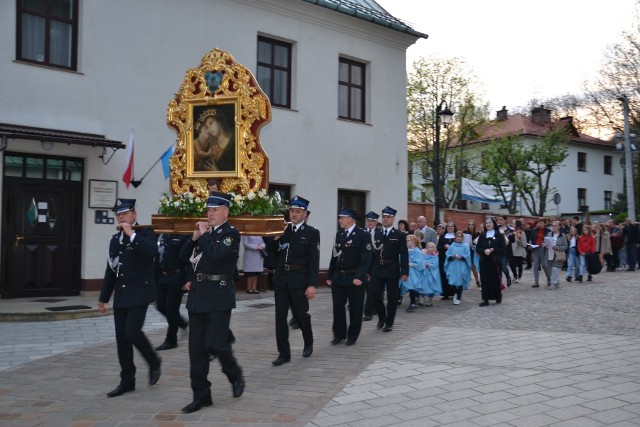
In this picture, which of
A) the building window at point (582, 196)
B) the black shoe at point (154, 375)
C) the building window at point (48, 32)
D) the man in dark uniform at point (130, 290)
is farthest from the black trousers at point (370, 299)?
the building window at point (582, 196)

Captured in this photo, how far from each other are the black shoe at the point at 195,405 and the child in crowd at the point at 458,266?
27.9 ft

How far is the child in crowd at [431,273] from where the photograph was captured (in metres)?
13.1

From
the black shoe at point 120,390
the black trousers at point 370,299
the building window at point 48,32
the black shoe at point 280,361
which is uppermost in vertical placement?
the building window at point 48,32

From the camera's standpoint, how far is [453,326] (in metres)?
10.6

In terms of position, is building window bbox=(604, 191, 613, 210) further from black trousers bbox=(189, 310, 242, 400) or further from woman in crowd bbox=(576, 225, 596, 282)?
black trousers bbox=(189, 310, 242, 400)

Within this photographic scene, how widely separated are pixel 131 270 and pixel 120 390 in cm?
120

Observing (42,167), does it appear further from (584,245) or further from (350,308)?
(584,245)

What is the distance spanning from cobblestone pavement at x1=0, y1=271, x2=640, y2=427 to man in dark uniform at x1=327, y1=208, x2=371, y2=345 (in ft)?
1.04

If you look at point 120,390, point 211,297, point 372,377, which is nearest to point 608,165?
point 372,377

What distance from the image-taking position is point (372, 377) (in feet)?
23.2

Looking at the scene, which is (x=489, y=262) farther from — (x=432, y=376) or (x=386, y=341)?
(x=432, y=376)

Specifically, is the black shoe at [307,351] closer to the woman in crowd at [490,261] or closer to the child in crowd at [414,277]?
the child in crowd at [414,277]

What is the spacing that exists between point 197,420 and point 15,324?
6664mm

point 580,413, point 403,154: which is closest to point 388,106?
point 403,154
